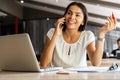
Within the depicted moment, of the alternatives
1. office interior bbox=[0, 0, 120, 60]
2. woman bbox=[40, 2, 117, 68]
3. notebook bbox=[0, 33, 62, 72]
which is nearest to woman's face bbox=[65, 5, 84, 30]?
woman bbox=[40, 2, 117, 68]

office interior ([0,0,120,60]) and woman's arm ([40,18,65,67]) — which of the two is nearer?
woman's arm ([40,18,65,67])

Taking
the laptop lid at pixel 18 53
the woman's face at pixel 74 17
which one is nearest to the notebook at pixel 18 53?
the laptop lid at pixel 18 53

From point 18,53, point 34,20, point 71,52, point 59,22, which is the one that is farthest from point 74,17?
point 34,20

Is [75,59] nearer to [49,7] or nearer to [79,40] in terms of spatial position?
[79,40]

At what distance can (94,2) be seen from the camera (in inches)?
342

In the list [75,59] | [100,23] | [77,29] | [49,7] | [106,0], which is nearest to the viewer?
[75,59]

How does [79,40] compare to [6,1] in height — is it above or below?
below

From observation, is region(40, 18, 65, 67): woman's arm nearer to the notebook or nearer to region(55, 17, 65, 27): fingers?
region(55, 17, 65, 27): fingers

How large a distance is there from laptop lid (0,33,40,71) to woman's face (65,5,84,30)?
2.57ft

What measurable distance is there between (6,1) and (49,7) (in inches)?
87.1

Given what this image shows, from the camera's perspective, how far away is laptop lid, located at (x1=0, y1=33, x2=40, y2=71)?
1.22 meters

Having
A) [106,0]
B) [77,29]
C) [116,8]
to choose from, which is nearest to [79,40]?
[77,29]

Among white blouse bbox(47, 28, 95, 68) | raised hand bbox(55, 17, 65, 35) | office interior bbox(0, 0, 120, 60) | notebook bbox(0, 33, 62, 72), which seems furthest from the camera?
office interior bbox(0, 0, 120, 60)

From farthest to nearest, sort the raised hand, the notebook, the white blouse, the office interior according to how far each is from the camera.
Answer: the office interior < the raised hand < the white blouse < the notebook
